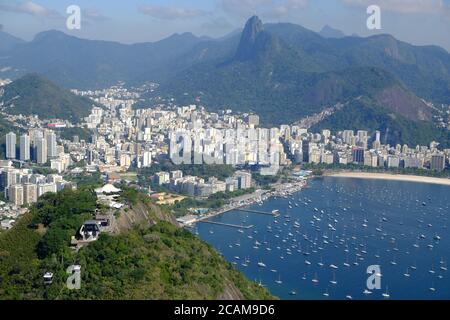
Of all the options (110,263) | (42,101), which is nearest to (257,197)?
(110,263)

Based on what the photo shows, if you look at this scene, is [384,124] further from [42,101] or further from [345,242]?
[345,242]

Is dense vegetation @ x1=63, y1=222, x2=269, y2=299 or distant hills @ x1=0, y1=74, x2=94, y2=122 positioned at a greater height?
distant hills @ x1=0, y1=74, x2=94, y2=122

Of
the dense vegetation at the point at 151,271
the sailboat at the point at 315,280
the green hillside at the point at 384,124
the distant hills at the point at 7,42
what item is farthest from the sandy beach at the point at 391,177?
the distant hills at the point at 7,42

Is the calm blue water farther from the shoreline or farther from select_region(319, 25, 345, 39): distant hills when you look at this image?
select_region(319, 25, 345, 39): distant hills

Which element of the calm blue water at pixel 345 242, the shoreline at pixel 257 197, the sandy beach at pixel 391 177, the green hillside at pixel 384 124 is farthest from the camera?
the green hillside at pixel 384 124

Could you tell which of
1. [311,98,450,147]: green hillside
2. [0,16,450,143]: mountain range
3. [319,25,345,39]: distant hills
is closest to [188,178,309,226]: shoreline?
[311,98,450,147]: green hillside

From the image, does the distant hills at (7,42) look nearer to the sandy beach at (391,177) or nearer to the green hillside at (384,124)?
the green hillside at (384,124)
